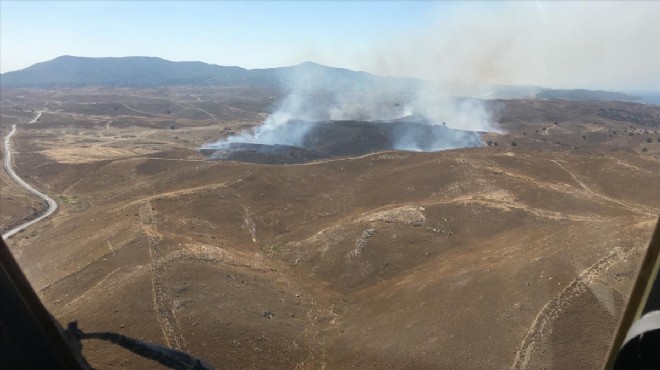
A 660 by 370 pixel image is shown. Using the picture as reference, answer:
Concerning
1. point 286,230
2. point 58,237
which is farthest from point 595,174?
point 58,237

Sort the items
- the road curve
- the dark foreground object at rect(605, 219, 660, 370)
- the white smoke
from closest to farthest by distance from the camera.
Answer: the dark foreground object at rect(605, 219, 660, 370)
the road curve
the white smoke

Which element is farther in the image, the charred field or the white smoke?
the white smoke

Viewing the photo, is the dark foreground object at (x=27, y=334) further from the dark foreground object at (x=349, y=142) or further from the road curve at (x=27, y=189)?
the dark foreground object at (x=349, y=142)

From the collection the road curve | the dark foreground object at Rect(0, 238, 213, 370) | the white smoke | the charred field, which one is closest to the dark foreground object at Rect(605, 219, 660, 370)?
the dark foreground object at Rect(0, 238, 213, 370)

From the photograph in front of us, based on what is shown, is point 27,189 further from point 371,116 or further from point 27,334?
point 371,116

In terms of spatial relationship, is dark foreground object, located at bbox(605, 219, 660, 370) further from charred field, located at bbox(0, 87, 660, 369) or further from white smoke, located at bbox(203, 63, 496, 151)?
white smoke, located at bbox(203, 63, 496, 151)

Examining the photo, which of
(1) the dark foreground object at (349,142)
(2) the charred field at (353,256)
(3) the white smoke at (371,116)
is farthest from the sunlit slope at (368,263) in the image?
(3) the white smoke at (371,116)

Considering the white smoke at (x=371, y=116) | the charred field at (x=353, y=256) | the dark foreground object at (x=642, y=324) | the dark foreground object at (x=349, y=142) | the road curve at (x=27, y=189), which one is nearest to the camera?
the dark foreground object at (x=642, y=324)
